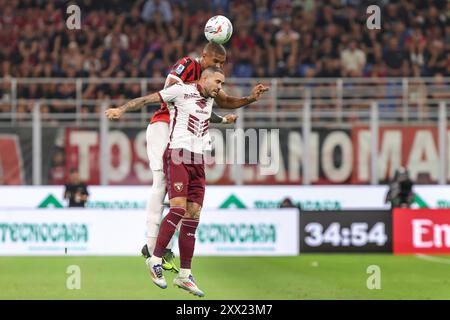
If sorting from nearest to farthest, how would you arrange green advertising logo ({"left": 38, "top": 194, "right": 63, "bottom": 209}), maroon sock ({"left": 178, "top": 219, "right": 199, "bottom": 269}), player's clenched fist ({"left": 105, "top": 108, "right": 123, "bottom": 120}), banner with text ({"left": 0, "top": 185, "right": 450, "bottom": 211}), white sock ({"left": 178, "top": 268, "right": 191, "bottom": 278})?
player's clenched fist ({"left": 105, "top": 108, "right": 123, "bottom": 120}) → white sock ({"left": 178, "top": 268, "right": 191, "bottom": 278}) → maroon sock ({"left": 178, "top": 219, "right": 199, "bottom": 269}) → green advertising logo ({"left": 38, "top": 194, "right": 63, "bottom": 209}) → banner with text ({"left": 0, "top": 185, "right": 450, "bottom": 211})

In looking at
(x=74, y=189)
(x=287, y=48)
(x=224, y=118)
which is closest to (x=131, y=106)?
(x=224, y=118)

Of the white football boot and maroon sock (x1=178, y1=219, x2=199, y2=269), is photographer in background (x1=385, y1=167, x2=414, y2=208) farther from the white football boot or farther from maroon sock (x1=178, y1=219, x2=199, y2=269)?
the white football boot

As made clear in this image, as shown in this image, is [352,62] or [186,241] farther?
[352,62]

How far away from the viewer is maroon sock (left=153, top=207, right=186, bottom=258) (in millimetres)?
Result: 11977

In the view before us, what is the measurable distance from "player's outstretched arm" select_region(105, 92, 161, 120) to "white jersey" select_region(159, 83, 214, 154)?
272mm

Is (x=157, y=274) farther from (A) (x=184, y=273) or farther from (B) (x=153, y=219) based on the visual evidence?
(B) (x=153, y=219)

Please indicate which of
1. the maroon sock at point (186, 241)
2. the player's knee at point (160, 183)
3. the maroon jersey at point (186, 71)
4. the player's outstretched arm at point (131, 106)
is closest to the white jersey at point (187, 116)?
the maroon jersey at point (186, 71)

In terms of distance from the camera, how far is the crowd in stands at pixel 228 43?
2836 cm

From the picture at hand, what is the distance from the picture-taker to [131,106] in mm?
11516

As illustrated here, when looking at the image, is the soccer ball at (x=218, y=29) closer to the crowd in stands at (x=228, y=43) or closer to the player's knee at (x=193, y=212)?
the player's knee at (x=193, y=212)

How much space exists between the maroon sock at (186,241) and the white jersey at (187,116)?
2.60ft

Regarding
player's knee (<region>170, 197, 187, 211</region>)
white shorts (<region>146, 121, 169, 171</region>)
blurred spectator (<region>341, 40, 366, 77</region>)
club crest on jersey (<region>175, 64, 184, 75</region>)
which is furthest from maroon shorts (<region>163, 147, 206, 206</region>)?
blurred spectator (<region>341, 40, 366, 77</region>)

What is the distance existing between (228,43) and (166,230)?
1759 cm

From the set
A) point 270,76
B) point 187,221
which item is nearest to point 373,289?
point 187,221
